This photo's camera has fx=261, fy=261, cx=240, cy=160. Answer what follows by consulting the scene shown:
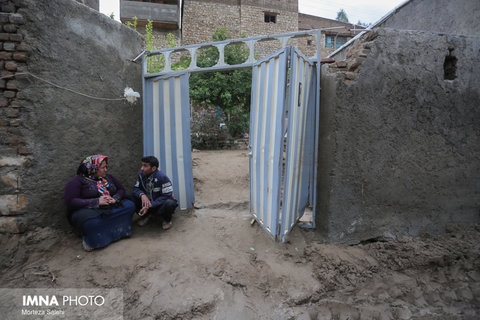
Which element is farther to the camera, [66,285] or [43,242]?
[43,242]

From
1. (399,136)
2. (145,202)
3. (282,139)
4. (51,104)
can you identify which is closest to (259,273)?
(282,139)

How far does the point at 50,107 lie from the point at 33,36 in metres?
0.74

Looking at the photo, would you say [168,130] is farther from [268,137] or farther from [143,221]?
[268,137]

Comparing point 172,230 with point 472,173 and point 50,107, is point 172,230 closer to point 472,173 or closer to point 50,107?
point 50,107

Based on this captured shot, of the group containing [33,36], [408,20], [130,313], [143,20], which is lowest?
[130,313]

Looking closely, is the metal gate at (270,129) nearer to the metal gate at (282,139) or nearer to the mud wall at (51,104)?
the metal gate at (282,139)

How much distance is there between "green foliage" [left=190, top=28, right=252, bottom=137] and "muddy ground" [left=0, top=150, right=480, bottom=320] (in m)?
7.67

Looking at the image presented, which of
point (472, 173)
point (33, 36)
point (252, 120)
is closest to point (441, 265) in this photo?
point (472, 173)

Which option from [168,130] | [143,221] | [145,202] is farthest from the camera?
[168,130]

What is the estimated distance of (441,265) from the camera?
2938 millimetres

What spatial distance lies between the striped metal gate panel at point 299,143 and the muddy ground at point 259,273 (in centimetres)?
37

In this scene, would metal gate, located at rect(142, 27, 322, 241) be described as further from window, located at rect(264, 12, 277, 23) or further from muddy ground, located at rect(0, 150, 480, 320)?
window, located at rect(264, 12, 277, 23)

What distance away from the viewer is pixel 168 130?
12.6 ft

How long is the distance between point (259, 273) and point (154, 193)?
169 centimetres
